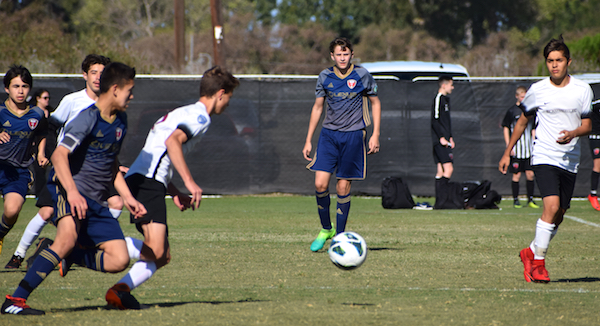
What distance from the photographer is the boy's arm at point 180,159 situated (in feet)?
14.2

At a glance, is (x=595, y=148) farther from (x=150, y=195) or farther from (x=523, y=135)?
(x=150, y=195)

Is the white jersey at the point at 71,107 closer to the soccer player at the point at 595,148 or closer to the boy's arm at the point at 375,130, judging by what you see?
the boy's arm at the point at 375,130

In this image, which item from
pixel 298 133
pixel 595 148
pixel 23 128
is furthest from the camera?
pixel 298 133

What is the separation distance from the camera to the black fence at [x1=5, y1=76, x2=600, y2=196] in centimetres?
1284

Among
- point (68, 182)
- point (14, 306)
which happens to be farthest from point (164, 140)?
point (14, 306)

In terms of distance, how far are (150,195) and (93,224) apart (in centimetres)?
42

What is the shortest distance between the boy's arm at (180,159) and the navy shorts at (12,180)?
2.73 metres

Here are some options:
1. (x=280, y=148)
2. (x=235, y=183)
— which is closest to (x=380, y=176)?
(x=280, y=148)

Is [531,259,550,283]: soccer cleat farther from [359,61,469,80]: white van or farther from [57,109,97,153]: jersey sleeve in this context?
[359,61,469,80]: white van

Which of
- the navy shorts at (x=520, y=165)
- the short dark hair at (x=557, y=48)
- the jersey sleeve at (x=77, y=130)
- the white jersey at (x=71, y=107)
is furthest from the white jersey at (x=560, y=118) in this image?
the navy shorts at (x=520, y=165)

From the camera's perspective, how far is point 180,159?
441cm

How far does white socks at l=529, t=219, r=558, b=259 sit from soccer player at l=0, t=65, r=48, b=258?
463 centimetres

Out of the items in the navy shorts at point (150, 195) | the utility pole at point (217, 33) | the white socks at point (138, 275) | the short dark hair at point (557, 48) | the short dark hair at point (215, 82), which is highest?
the utility pole at point (217, 33)

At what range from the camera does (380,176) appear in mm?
13023
